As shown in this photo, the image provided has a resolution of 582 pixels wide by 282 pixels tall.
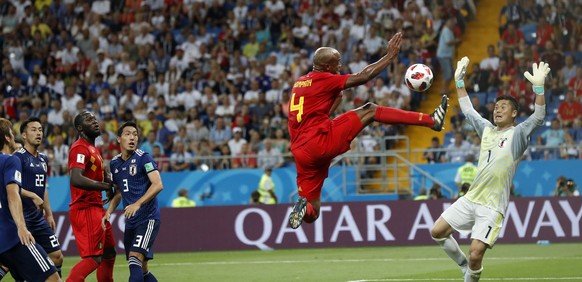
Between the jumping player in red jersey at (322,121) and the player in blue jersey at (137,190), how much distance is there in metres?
1.68

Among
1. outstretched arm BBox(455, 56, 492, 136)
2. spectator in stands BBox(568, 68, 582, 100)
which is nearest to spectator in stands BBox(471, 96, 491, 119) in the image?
spectator in stands BBox(568, 68, 582, 100)

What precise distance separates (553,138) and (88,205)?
13752mm

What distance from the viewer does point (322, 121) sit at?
1175 cm

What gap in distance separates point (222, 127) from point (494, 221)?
15074mm

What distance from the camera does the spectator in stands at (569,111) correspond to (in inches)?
924

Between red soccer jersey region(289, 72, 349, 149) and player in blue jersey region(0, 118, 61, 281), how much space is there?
334 centimetres

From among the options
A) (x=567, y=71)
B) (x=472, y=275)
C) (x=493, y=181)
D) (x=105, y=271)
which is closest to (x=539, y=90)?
(x=493, y=181)

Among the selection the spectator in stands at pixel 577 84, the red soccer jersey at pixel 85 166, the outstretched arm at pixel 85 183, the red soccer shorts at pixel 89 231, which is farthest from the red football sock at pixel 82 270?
the spectator in stands at pixel 577 84

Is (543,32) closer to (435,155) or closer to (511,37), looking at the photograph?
(511,37)

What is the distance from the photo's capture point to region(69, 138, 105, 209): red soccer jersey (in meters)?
12.2

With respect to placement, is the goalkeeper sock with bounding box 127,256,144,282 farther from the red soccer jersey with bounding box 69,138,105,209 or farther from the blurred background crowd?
the blurred background crowd

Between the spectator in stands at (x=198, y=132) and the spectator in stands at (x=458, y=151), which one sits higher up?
the spectator in stands at (x=198, y=132)

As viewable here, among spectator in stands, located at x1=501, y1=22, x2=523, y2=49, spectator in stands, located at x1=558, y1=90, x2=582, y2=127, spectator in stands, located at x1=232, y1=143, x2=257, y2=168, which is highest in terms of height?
spectator in stands, located at x1=501, y1=22, x2=523, y2=49

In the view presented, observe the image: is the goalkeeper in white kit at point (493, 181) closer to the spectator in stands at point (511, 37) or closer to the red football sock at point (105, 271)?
the red football sock at point (105, 271)
